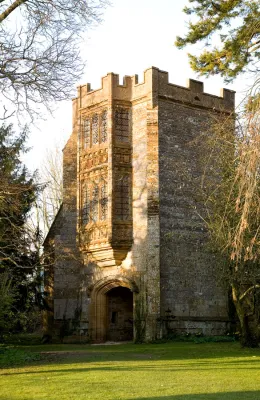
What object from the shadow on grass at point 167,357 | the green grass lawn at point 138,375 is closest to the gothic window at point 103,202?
the shadow on grass at point 167,357

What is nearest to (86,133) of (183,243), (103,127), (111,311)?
(103,127)

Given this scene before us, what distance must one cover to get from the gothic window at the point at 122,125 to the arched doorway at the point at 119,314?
600 cm

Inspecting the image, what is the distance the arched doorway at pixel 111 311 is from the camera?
25.6 meters

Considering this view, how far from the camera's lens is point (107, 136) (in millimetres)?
25562

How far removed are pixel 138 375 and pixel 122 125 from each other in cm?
1374

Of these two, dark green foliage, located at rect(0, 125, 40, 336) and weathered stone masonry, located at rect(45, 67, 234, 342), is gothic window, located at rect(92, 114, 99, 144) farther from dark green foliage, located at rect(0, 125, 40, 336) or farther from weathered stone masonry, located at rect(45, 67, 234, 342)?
dark green foliage, located at rect(0, 125, 40, 336)

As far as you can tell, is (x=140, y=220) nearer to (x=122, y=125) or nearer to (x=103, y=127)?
(x=122, y=125)

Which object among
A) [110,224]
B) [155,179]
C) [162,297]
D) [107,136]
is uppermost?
[107,136]

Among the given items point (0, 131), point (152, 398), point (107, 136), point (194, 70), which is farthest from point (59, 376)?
point (107, 136)

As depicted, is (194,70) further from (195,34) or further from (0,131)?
(0,131)

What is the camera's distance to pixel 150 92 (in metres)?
25.1

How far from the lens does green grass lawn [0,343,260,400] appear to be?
11258 millimetres

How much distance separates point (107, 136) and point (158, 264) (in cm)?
542

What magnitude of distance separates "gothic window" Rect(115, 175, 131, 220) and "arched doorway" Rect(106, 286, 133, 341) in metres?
3.28
